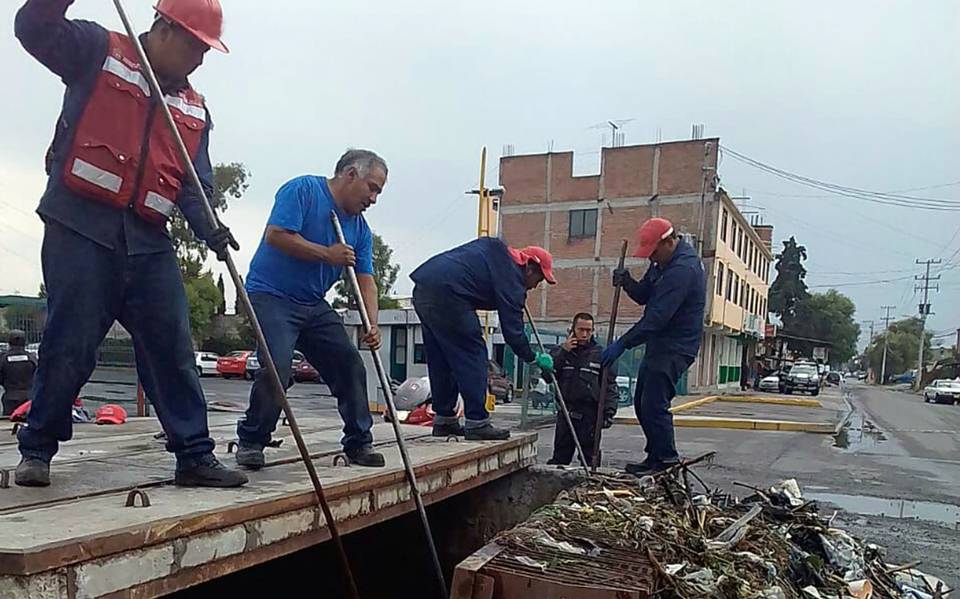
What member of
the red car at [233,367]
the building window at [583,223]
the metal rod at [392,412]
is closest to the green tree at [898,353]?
the building window at [583,223]

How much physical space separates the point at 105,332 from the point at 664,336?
4150 mm

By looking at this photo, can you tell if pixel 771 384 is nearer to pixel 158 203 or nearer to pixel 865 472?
pixel 865 472

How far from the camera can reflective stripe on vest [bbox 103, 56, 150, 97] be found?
291 centimetres

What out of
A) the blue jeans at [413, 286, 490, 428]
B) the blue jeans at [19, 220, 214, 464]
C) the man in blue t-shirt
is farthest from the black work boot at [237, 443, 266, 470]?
the blue jeans at [413, 286, 490, 428]

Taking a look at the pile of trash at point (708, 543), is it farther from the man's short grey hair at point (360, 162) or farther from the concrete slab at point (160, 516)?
the man's short grey hair at point (360, 162)

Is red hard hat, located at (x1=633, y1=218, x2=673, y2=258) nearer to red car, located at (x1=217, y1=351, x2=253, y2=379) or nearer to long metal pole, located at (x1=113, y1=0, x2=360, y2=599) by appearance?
long metal pole, located at (x1=113, y1=0, x2=360, y2=599)

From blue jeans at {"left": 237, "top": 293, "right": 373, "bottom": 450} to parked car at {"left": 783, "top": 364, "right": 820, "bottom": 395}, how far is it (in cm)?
3870

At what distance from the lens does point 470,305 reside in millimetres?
5758

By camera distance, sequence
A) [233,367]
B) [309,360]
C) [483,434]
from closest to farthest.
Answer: [309,360] < [483,434] < [233,367]

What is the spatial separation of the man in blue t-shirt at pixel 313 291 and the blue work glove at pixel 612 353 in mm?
2349

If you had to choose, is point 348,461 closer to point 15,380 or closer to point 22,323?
point 15,380

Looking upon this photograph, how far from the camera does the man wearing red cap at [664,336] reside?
5.96m

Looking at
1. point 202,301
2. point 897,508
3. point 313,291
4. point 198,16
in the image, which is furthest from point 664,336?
point 202,301

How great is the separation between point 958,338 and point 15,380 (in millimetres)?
103756
